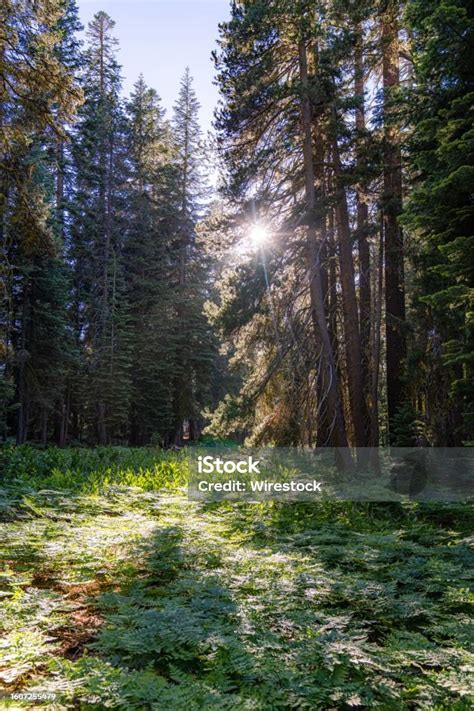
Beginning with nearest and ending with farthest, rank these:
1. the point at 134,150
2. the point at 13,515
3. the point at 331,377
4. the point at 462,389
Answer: the point at 13,515
the point at 462,389
the point at 331,377
the point at 134,150

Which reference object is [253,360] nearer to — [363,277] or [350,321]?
[350,321]

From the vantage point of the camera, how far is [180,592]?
297 centimetres

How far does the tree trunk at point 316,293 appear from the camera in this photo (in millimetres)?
9266

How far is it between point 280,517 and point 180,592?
10.6ft

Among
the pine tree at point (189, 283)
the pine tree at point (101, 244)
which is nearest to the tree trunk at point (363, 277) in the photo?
the pine tree at point (189, 283)

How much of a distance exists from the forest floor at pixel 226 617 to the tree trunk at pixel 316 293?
4371 millimetres

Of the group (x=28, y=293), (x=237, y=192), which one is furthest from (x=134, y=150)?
(x=237, y=192)

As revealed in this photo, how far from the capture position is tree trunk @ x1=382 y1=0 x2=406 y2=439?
31.9 feet

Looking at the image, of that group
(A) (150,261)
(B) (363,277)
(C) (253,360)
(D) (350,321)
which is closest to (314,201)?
(D) (350,321)

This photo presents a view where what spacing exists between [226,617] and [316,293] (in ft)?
25.3

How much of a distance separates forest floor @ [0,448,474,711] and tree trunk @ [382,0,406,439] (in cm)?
546

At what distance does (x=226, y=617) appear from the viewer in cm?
249

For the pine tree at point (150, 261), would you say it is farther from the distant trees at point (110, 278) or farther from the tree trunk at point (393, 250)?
the tree trunk at point (393, 250)

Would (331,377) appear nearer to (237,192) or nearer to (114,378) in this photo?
(237,192)
